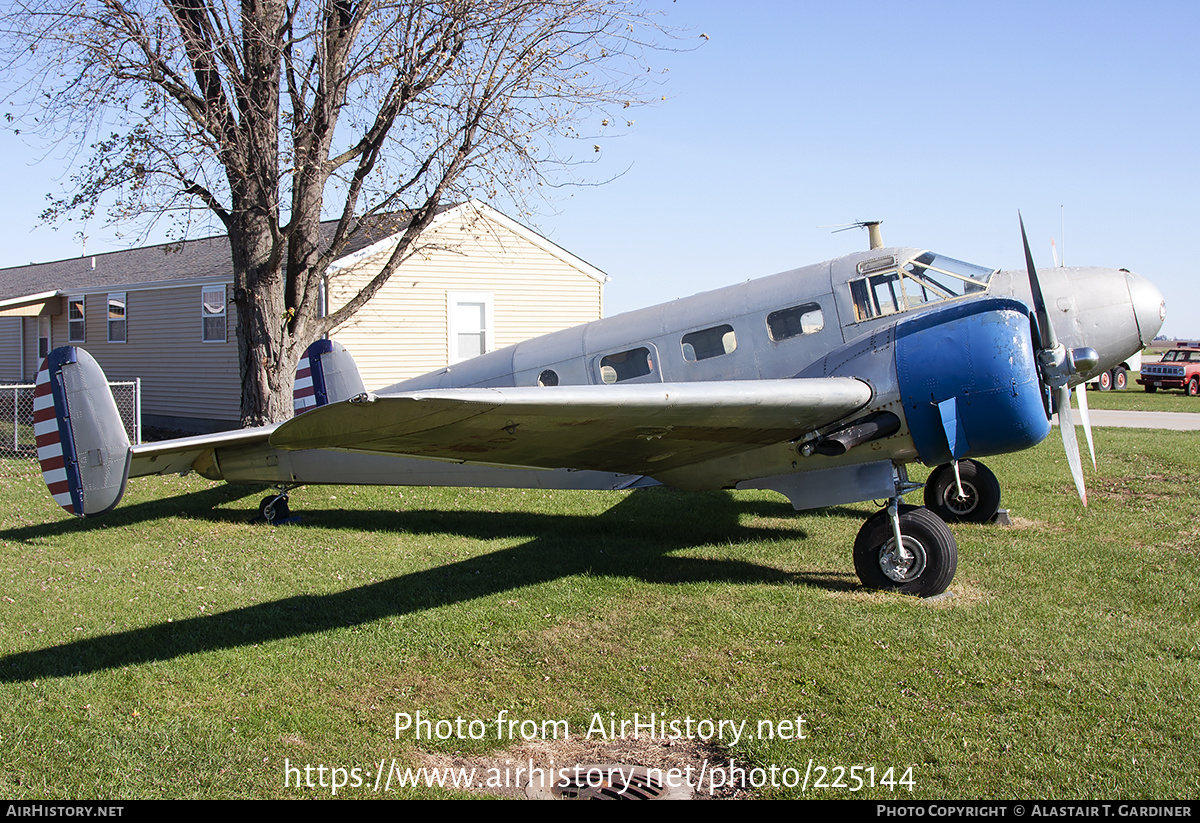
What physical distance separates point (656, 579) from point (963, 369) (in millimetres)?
3295

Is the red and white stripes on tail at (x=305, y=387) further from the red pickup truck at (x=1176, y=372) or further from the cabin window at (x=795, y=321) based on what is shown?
the red pickup truck at (x=1176, y=372)

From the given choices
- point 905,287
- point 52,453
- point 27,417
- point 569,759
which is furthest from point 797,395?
point 27,417

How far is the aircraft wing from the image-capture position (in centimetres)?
423

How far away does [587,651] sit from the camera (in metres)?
5.95

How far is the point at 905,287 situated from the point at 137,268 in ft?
79.4

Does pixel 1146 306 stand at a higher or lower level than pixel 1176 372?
higher

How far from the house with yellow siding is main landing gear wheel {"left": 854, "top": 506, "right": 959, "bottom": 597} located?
11949 mm

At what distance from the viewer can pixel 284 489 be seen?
35.0 ft

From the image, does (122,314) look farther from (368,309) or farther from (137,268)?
(368,309)

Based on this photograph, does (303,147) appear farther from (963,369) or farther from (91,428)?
(963,369)

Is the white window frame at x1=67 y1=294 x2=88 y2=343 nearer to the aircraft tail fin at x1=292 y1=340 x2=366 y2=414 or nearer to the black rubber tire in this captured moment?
the aircraft tail fin at x1=292 y1=340 x2=366 y2=414

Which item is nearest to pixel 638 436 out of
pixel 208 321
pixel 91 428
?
pixel 91 428

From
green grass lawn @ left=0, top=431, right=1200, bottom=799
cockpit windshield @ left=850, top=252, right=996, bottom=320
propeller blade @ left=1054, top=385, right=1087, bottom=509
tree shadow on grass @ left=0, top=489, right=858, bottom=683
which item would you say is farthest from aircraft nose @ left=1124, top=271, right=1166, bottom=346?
tree shadow on grass @ left=0, top=489, right=858, bottom=683

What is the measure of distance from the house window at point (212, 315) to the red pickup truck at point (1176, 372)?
37490mm
